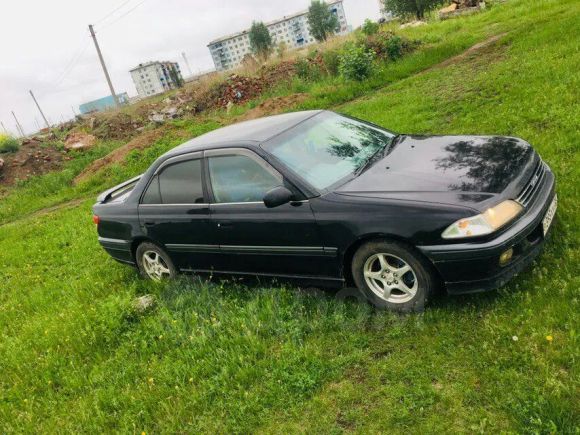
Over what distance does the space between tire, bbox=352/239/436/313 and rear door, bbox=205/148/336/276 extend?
0.31 m

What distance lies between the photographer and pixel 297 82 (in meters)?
17.9

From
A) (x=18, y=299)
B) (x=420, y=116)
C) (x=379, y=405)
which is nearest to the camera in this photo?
(x=379, y=405)

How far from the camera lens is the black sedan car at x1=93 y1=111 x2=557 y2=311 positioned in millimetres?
3639

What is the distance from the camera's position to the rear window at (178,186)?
5.12m

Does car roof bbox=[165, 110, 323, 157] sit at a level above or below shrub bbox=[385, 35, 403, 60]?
above

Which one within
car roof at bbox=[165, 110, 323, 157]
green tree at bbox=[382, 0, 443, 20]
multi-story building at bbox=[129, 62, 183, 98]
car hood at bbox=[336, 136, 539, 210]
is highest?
multi-story building at bbox=[129, 62, 183, 98]

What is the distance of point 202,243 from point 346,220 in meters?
1.85

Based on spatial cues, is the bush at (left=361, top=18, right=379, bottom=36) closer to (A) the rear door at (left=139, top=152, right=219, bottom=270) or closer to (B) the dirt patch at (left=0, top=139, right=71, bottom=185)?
(B) the dirt patch at (left=0, top=139, right=71, bottom=185)

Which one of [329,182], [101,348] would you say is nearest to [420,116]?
[329,182]

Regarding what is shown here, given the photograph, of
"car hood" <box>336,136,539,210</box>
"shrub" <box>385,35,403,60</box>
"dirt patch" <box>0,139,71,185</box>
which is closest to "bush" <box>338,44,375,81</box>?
"shrub" <box>385,35,403,60</box>

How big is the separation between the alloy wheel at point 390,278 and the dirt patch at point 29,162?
16822mm

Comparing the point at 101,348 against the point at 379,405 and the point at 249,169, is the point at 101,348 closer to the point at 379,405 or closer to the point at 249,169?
the point at 249,169

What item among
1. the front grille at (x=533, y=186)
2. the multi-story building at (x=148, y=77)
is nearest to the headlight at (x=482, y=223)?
the front grille at (x=533, y=186)

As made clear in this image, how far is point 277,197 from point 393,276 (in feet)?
3.91
